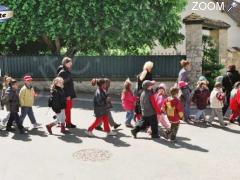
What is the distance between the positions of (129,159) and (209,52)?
1050 cm

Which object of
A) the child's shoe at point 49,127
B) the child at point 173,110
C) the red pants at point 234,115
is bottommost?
the child's shoe at point 49,127

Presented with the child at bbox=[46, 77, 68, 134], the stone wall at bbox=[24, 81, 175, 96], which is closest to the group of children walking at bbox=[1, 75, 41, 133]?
the child at bbox=[46, 77, 68, 134]

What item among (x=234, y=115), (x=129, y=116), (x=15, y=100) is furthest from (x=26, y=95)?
(x=234, y=115)

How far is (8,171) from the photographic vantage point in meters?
7.94

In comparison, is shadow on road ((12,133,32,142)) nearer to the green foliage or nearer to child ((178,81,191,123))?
child ((178,81,191,123))

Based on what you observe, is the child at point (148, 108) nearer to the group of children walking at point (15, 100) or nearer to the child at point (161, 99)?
the child at point (161, 99)

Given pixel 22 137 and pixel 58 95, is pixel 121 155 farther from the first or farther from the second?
pixel 22 137

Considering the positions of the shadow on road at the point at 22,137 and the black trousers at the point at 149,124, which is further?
the shadow on road at the point at 22,137

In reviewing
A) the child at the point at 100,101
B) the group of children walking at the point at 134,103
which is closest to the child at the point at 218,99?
the group of children walking at the point at 134,103

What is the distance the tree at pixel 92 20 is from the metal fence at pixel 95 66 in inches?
36.1

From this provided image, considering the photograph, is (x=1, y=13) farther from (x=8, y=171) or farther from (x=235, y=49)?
(x=235, y=49)

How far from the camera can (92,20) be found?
679 inches

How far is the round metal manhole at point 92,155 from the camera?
8719mm

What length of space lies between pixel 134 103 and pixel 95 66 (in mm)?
6764
